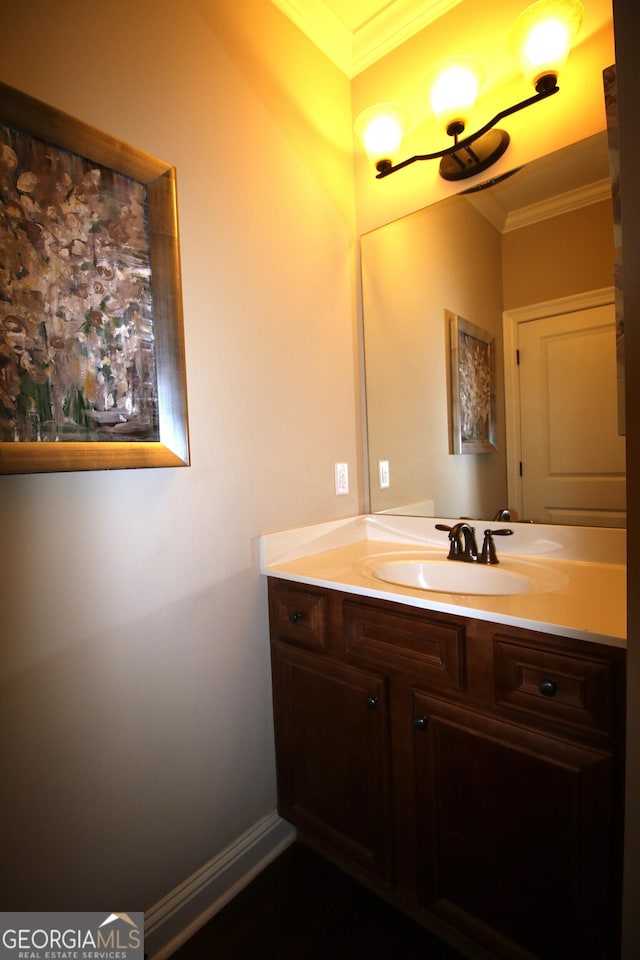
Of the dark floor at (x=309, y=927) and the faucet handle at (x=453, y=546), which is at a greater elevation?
the faucet handle at (x=453, y=546)

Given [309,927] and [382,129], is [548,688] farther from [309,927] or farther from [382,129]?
[382,129]

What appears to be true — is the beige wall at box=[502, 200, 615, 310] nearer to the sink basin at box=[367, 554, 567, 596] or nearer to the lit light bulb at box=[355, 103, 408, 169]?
the lit light bulb at box=[355, 103, 408, 169]

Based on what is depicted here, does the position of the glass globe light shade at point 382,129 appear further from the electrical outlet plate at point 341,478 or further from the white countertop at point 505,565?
the white countertop at point 505,565

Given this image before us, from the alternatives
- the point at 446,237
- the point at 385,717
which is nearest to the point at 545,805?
the point at 385,717

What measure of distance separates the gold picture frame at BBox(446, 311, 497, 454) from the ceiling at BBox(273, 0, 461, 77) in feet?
3.28

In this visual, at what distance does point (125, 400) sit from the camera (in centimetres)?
100

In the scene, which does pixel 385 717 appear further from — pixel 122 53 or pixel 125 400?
pixel 122 53

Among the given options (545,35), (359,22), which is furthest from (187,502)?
(359,22)

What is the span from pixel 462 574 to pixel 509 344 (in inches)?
30.4

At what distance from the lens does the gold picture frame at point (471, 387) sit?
4.86 feet

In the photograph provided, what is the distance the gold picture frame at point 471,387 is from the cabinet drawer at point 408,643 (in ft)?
2.40

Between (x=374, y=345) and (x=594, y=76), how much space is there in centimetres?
96

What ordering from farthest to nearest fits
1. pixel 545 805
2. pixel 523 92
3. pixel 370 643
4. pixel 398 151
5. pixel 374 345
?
pixel 374 345 < pixel 398 151 < pixel 523 92 < pixel 370 643 < pixel 545 805

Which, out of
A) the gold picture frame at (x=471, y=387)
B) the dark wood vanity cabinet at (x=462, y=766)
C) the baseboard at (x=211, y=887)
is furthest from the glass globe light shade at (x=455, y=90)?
the baseboard at (x=211, y=887)
